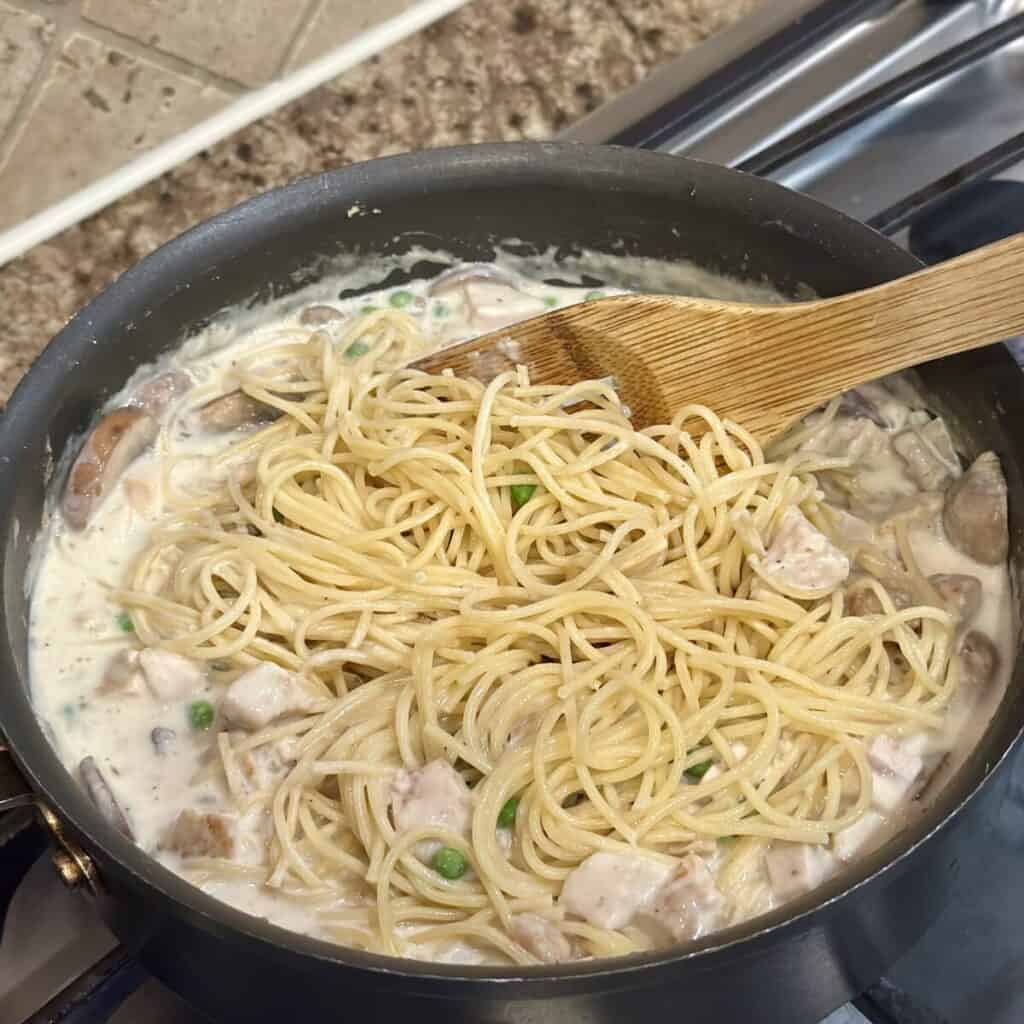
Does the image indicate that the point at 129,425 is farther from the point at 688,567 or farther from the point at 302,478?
the point at 688,567

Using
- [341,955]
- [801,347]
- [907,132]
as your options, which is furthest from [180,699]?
[907,132]

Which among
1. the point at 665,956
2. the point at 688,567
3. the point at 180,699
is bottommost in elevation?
Answer: the point at 665,956

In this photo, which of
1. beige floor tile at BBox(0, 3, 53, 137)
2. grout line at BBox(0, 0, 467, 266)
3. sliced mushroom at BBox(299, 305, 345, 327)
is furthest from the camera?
grout line at BBox(0, 0, 467, 266)

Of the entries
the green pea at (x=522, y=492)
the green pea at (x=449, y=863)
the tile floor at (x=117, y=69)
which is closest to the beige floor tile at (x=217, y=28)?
the tile floor at (x=117, y=69)

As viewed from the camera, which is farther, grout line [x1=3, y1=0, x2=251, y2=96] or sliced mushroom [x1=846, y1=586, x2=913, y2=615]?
grout line [x1=3, y1=0, x2=251, y2=96]

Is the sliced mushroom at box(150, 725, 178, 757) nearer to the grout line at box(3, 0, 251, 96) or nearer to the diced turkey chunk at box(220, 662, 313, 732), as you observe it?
the diced turkey chunk at box(220, 662, 313, 732)

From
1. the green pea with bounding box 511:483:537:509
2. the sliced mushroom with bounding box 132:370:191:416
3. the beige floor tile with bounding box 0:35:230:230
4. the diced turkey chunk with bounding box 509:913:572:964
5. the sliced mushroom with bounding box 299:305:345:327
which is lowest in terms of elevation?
the diced turkey chunk with bounding box 509:913:572:964

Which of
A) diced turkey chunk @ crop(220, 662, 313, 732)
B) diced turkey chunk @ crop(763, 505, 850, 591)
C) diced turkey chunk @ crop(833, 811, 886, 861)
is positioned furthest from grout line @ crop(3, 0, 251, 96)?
diced turkey chunk @ crop(833, 811, 886, 861)
